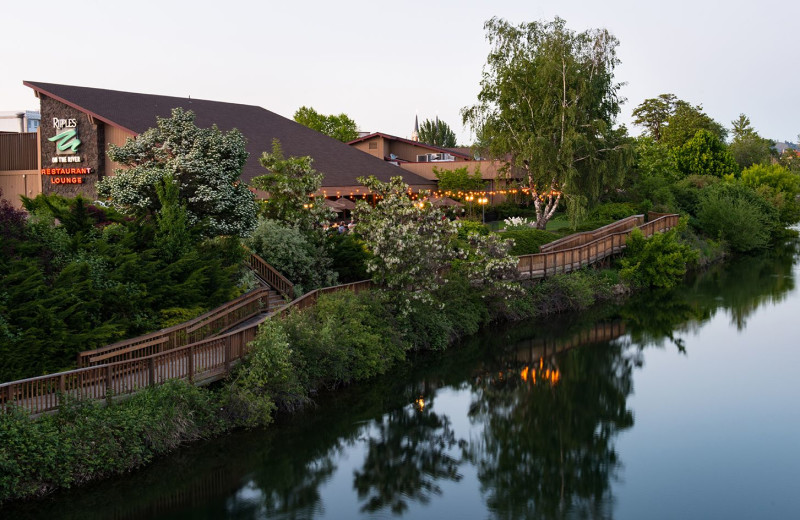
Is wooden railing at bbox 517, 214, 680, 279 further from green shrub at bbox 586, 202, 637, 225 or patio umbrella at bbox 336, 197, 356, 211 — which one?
patio umbrella at bbox 336, 197, 356, 211

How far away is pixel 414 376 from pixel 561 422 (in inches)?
215

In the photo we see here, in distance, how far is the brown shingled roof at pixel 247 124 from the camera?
131ft

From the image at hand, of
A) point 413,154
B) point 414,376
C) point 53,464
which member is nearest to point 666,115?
point 413,154

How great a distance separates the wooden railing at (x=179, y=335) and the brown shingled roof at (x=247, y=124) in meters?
16.0

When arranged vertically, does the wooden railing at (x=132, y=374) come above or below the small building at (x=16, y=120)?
below

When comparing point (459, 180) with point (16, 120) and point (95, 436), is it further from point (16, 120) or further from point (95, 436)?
point (95, 436)

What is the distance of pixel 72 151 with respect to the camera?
4016cm

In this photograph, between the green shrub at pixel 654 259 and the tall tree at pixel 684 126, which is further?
the tall tree at pixel 684 126

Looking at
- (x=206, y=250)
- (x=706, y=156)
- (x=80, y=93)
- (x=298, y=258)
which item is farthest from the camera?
(x=706, y=156)

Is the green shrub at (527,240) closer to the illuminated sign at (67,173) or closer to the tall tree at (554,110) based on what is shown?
the tall tree at (554,110)

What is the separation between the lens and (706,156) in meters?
75.0

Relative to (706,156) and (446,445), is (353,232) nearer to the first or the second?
(446,445)

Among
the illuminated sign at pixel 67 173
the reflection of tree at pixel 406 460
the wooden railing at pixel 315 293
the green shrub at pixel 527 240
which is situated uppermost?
the illuminated sign at pixel 67 173

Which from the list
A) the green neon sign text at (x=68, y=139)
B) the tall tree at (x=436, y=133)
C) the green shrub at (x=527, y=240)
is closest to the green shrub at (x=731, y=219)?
the green shrub at (x=527, y=240)
